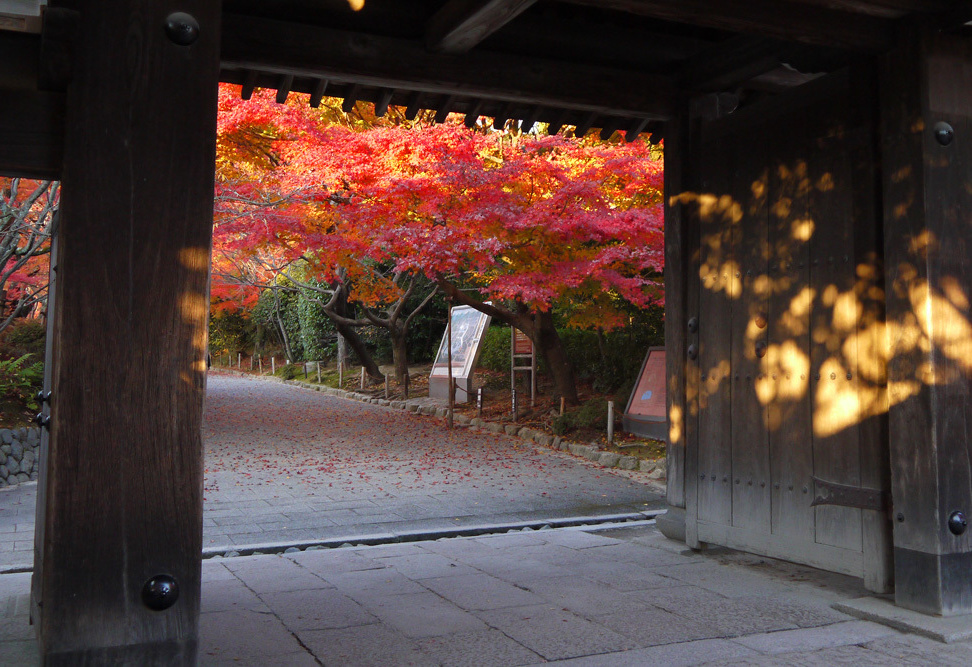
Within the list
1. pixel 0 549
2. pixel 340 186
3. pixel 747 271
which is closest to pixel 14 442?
pixel 0 549

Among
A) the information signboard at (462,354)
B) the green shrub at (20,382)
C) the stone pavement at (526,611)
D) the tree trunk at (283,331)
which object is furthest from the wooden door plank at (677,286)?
the tree trunk at (283,331)

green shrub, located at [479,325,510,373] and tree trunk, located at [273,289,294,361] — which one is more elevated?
tree trunk, located at [273,289,294,361]

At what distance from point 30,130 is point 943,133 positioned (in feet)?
13.3

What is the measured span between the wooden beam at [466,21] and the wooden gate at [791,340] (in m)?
1.86

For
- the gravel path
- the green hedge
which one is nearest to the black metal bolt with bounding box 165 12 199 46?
the gravel path

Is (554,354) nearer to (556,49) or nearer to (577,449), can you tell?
(577,449)

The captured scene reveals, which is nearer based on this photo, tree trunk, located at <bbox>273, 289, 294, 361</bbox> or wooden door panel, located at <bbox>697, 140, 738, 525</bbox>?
wooden door panel, located at <bbox>697, 140, 738, 525</bbox>

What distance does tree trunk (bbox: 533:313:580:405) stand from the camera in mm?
13172

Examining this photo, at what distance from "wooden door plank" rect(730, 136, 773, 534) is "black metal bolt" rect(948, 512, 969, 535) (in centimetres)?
106

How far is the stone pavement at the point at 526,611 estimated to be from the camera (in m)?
3.31

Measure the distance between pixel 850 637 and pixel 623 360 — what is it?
1042cm

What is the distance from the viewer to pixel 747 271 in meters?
4.86

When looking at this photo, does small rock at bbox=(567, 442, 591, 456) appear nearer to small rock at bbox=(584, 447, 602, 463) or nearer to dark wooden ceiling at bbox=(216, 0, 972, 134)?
small rock at bbox=(584, 447, 602, 463)

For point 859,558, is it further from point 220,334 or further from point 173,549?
point 220,334
